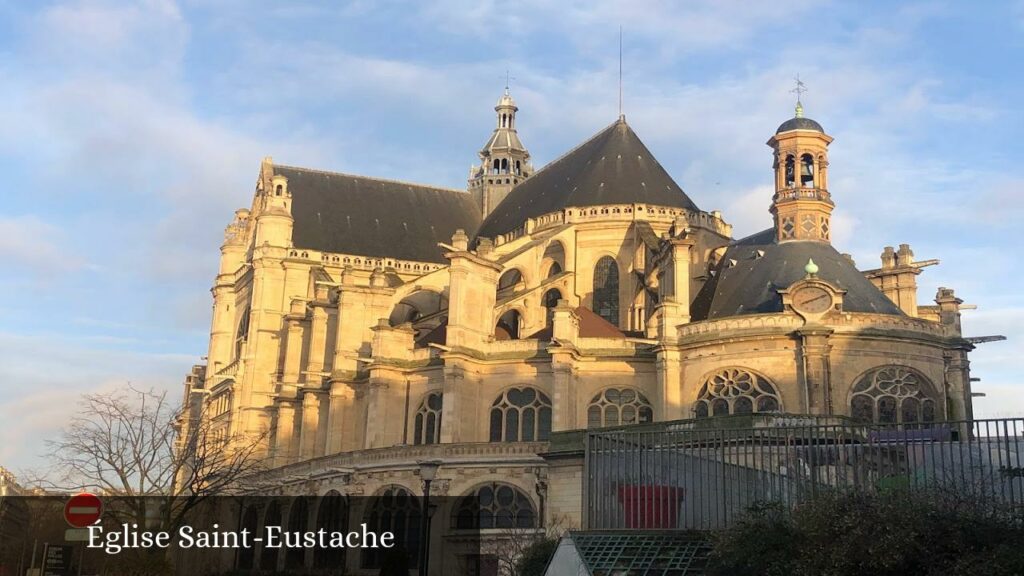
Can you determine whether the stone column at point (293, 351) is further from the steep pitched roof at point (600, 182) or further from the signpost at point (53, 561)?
the signpost at point (53, 561)

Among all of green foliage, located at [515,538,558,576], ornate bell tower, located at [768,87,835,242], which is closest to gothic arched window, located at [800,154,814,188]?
ornate bell tower, located at [768,87,835,242]

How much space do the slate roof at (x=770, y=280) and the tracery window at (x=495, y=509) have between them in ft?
28.2

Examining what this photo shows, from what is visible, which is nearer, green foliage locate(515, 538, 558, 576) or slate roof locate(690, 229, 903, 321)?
green foliage locate(515, 538, 558, 576)

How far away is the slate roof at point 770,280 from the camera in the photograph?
116 feet

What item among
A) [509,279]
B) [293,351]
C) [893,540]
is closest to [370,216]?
[293,351]

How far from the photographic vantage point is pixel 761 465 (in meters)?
20.6

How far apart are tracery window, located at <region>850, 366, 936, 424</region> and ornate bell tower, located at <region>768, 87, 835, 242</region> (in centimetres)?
699

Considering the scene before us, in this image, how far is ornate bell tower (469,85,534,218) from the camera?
209ft

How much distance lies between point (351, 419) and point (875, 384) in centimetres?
1928

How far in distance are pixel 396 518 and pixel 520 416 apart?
213 inches

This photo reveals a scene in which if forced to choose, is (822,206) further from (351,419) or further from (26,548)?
(26,548)

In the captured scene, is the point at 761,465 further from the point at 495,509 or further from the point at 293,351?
the point at 293,351

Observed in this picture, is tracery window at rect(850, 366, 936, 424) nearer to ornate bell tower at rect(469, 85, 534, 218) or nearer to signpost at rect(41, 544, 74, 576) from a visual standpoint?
signpost at rect(41, 544, 74, 576)

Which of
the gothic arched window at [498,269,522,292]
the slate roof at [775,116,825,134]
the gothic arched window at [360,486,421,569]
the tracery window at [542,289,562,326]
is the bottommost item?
the gothic arched window at [360,486,421,569]
